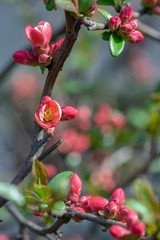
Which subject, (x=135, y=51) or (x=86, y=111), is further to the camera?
(x=135, y=51)

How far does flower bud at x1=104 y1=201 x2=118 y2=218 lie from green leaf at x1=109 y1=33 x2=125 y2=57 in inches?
12.6

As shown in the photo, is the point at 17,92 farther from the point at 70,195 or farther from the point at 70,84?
the point at 70,195

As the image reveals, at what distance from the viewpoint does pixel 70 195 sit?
780 mm

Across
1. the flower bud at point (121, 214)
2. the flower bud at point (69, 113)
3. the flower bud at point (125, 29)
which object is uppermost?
the flower bud at point (125, 29)

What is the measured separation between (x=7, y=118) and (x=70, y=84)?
705mm

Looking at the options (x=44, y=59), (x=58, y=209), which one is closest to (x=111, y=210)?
(x=58, y=209)

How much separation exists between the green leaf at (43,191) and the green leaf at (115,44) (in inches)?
12.8

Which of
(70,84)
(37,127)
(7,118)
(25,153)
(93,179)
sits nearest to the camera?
(37,127)

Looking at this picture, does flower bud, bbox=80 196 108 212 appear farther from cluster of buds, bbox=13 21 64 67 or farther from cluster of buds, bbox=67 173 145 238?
cluster of buds, bbox=13 21 64 67

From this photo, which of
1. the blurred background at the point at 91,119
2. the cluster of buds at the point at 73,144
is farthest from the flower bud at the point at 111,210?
the cluster of buds at the point at 73,144

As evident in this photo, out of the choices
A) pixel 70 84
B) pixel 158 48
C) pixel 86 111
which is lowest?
pixel 158 48

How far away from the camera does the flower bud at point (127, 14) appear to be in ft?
2.50

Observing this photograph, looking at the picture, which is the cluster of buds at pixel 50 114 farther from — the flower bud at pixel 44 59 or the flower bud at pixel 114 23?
the flower bud at pixel 114 23

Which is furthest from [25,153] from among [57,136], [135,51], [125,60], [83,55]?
[135,51]
